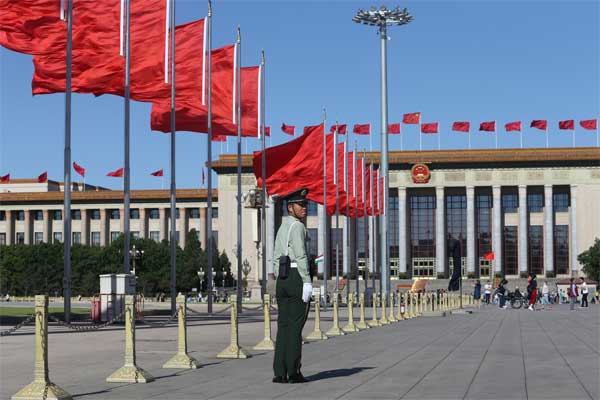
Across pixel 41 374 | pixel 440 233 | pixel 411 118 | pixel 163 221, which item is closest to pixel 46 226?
pixel 163 221

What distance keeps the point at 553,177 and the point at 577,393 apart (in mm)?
119222

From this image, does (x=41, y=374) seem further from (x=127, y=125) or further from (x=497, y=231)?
(x=497, y=231)

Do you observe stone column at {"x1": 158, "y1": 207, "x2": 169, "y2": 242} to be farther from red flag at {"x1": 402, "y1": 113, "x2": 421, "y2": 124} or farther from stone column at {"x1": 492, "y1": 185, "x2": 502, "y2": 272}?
red flag at {"x1": 402, "y1": 113, "x2": 421, "y2": 124}

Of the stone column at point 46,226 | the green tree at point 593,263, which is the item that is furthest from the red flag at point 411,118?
the stone column at point 46,226

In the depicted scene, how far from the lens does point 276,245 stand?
1353 cm

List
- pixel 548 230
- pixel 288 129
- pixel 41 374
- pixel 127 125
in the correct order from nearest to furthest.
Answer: pixel 41 374 < pixel 127 125 < pixel 288 129 < pixel 548 230

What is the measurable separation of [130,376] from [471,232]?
118825mm

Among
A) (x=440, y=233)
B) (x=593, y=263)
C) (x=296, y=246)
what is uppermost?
(x=440, y=233)

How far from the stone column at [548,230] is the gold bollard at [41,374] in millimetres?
121065

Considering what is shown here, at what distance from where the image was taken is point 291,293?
13.3m

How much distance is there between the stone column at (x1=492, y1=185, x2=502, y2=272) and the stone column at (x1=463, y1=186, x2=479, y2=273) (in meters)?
2.73

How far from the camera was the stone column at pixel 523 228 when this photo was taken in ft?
420

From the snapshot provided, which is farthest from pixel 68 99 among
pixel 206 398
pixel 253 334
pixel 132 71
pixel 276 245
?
pixel 206 398

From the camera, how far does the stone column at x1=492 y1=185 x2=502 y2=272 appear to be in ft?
419
